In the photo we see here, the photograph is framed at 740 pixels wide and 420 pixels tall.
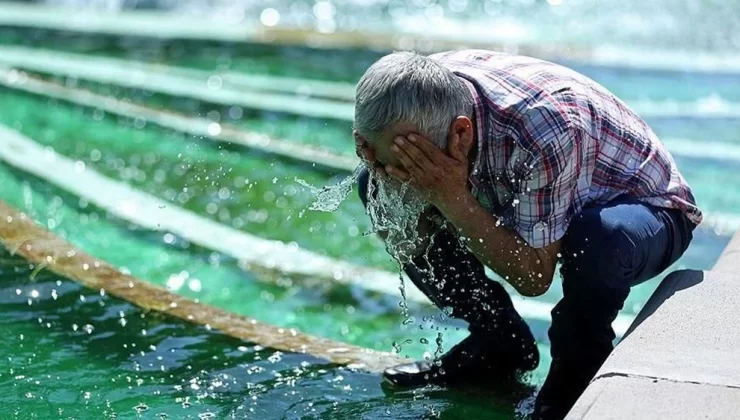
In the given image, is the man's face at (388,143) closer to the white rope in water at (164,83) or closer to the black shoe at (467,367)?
the black shoe at (467,367)

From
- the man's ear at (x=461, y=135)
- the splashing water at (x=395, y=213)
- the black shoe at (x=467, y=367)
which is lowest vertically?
the black shoe at (x=467, y=367)

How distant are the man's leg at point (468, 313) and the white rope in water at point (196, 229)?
1.05 metres

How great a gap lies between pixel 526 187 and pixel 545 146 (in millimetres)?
119

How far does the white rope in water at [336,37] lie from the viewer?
9.66 meters

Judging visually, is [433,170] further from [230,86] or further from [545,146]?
[230,86]

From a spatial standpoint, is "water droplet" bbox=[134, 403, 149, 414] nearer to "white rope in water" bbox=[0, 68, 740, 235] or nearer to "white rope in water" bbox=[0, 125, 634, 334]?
"white rope in water" bbox=[0, 125, 634, 334]

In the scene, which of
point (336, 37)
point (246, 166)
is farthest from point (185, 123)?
point (336, 37)

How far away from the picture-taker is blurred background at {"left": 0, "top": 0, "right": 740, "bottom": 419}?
11.8 feet

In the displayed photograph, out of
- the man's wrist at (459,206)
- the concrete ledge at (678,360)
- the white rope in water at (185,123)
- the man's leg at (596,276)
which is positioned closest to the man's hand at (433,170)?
the man's wrist at (459,206)

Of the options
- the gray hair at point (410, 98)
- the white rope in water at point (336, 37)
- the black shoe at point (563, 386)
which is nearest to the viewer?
the gray hair at point (410, 98)

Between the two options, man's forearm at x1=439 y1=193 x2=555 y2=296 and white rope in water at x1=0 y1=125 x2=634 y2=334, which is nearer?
man's forearm at x1=439 y1=193 x2=555 y2=296

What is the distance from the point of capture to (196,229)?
580 centimetres

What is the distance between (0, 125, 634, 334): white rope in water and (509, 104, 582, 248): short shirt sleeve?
1627 millimetres

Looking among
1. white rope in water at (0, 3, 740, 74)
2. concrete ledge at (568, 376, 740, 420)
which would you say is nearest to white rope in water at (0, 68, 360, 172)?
white rope in water at (0, 3, 740, 74)
